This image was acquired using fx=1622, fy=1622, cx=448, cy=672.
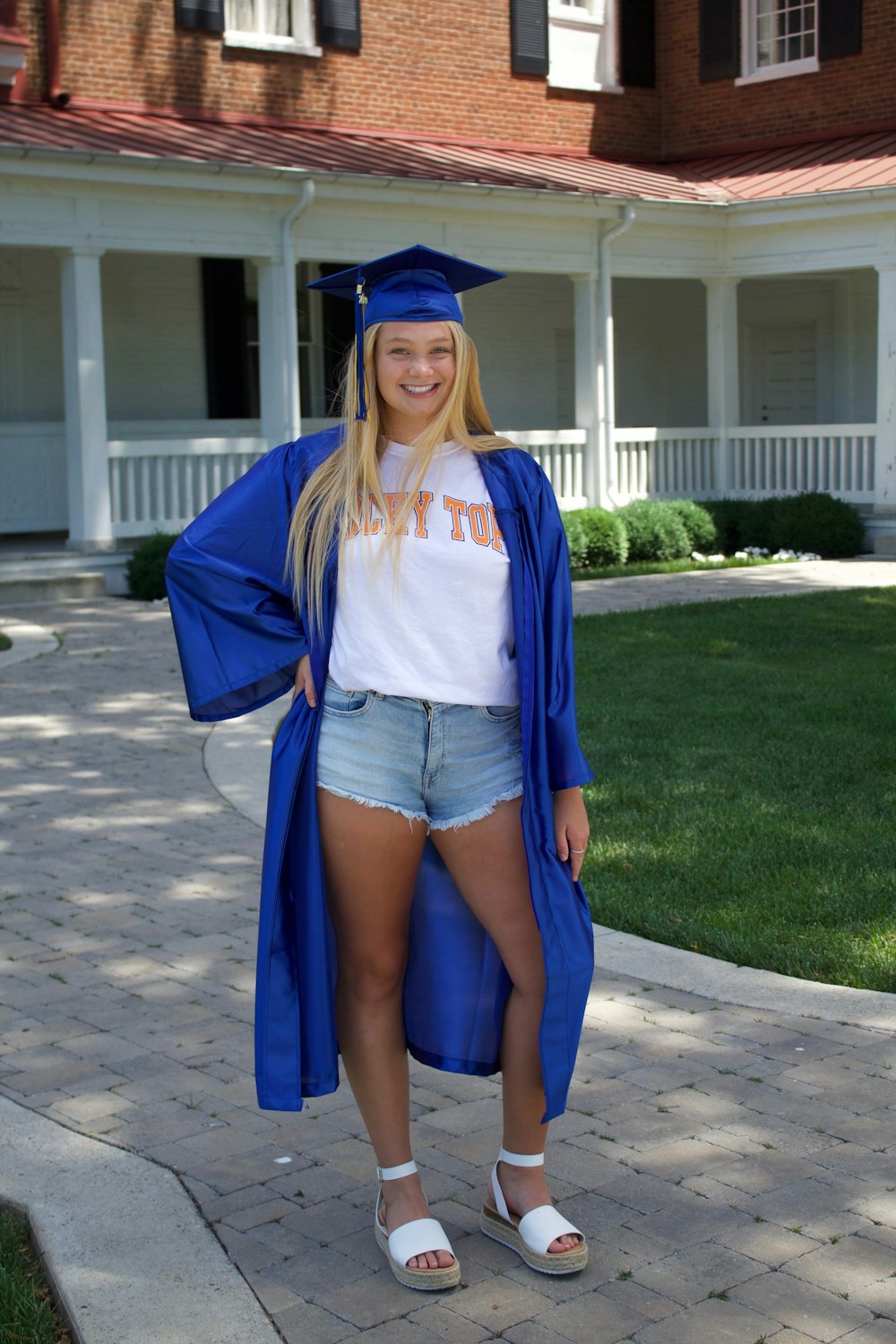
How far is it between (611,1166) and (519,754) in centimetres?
106

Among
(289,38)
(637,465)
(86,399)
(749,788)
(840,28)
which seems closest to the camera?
(749,788)

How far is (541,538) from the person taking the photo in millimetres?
3141

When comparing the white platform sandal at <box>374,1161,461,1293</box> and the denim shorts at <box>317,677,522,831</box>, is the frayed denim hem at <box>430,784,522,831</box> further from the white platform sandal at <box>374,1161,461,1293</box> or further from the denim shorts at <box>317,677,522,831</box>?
the white platform sandal at <box>374,1161,461,1293</box>

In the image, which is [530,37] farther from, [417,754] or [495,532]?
[417,754]

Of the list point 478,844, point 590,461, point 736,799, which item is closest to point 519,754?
point 478,844

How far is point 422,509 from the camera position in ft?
10.1

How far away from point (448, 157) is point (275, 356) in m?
3.62

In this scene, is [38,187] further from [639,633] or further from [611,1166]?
[611,1166]

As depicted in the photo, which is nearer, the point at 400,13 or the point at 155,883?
the point at 155,883

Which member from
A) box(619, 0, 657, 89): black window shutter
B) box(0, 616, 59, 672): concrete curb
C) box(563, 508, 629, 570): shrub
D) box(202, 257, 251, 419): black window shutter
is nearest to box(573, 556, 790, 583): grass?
box(563, 508, 629, 570): shrub

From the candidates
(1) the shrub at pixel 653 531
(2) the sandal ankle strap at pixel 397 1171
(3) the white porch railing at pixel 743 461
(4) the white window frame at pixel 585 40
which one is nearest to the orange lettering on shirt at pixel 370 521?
(2) the sandal ankle strap at pixel 397 1171

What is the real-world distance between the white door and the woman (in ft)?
60.5

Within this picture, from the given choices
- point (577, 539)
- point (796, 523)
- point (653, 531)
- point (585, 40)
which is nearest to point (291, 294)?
point (577, 539)

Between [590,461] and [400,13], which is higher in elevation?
[400,13]
